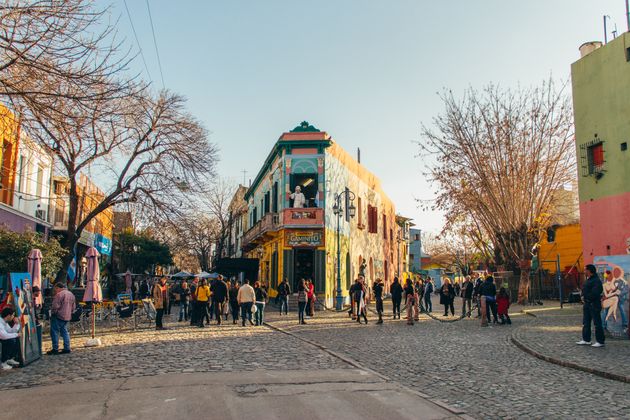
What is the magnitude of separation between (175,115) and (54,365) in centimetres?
1182

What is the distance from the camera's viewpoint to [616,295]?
12141mm

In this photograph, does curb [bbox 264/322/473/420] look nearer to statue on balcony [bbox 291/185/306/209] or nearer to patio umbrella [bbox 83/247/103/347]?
patio umbrella [bbox 83/247/103/347]

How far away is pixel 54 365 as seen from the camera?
988 centimetres

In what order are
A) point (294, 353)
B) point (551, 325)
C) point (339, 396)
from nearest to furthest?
point (339, 396)
point (294, 353)
point (551, 325)

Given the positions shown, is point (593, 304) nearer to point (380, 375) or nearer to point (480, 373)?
point (480, 373)

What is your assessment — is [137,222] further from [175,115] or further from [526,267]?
[526,267]

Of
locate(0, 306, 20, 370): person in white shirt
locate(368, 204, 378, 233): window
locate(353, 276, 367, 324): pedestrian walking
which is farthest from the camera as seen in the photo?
locate(368, 204, 378, 233): window

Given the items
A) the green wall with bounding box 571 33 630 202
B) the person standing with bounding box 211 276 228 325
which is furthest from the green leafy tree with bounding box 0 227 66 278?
the green wall with bounding box 571 33 630 202

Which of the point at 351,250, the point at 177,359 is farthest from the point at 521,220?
the point at 177,359

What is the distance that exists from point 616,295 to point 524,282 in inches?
629

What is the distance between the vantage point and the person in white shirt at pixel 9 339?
9.41m

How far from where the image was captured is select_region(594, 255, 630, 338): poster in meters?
11.9

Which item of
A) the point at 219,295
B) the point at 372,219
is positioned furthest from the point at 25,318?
the point at 372,219

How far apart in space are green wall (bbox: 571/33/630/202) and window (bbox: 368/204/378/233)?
17.6 meters
